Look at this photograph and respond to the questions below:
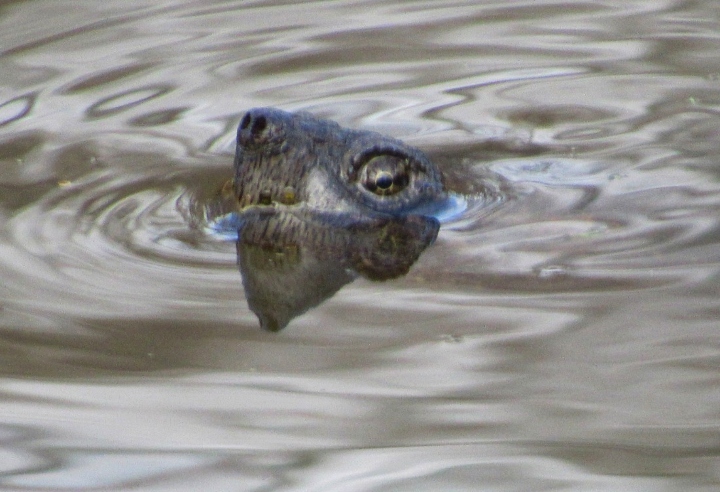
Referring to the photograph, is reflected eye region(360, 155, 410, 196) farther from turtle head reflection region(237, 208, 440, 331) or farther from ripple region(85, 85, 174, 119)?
ripple region(85, 85, 174, 119)

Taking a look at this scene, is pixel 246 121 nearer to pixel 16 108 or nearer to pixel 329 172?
pixel 329 172

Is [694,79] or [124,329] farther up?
[124,329]

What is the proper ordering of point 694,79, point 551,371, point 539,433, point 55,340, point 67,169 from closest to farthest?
point 539,433 → point 551,371 → point 55,340 → point 67,169 → point 694,79

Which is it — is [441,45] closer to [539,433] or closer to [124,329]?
[124,329]

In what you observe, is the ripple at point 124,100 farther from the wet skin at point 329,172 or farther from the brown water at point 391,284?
the wet skin at point 329,172

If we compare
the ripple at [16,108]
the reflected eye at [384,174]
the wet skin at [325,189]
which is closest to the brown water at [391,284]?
the ripple at [16,108]

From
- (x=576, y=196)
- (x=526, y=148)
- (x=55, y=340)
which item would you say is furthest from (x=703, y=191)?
(x=55, y=340)

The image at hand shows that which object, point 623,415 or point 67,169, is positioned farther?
point 67,169

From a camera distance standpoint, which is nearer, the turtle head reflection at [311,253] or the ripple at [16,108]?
the turtle head reflection at [311,253]
